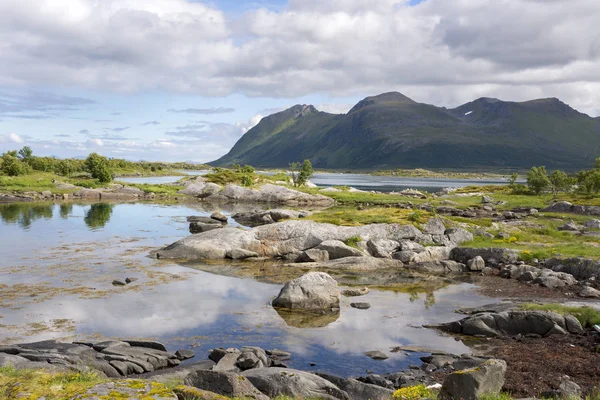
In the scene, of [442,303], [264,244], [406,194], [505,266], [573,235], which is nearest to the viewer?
[442,303]

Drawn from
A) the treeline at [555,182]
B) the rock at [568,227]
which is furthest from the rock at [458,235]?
the treeline at [555,182]

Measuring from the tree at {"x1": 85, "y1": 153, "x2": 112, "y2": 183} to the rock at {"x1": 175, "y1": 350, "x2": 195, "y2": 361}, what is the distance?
424 feet

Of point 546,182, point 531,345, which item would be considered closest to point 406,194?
point 546,182

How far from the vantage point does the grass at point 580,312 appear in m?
27.6

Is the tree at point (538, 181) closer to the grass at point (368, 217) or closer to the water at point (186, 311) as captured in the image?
the grass at point (368, 217)

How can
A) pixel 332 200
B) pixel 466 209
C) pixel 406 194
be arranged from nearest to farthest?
1. pixel 466 209
2. pixel 332 200
3. pixel 406 194

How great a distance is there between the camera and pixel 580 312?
2834cm

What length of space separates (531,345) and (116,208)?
9172cm

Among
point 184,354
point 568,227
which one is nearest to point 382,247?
point 568,227

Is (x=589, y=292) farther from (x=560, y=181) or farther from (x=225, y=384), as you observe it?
(x=560, y=181)

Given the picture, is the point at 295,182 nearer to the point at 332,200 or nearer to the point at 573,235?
the point at 332,200

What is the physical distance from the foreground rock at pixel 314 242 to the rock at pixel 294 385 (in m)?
30.8

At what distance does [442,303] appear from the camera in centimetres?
3538

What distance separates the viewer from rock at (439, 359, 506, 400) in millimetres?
13727
